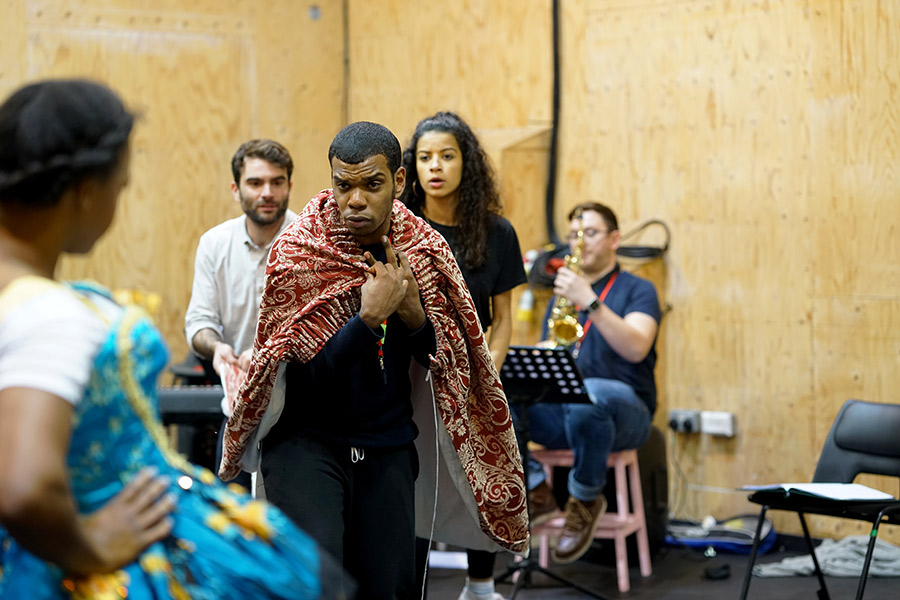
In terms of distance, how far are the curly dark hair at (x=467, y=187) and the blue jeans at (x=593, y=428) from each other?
Answer: 3.69 feet

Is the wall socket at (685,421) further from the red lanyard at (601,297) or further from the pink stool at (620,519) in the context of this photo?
the red lanyard at (601,297)

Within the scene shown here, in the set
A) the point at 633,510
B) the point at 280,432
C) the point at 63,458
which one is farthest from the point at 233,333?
the point at 63,458

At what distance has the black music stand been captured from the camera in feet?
14.3

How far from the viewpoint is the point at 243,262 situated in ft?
13.7

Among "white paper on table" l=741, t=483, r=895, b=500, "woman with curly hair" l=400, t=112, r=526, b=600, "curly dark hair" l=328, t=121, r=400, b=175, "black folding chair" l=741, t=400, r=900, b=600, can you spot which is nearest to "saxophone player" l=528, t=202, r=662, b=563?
"black folding chair" l=741, t=400, r=900, b=600

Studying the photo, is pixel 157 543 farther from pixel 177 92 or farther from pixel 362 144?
pixel 177 92

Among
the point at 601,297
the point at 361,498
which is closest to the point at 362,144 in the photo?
the point at 361,498

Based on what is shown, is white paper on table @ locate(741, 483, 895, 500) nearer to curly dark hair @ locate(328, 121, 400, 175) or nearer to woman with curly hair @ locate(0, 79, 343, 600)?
curly dark hair @ locate(328, 121, 400, 175)

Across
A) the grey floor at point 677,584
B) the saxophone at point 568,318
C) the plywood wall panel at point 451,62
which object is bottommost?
the grey floor at point 677,584

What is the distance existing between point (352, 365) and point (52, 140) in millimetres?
1365

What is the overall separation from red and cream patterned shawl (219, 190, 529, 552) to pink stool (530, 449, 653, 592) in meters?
1.87

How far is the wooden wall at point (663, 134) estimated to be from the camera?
5.25 meters

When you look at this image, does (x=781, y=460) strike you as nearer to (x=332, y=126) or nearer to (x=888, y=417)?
(x=888, y=417)

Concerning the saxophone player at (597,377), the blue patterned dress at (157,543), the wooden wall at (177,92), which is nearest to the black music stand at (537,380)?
the saxophone player at (597,377)
